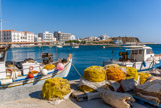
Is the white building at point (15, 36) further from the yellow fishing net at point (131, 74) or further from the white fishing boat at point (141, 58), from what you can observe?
the yellow fishing net at point (131, 74)

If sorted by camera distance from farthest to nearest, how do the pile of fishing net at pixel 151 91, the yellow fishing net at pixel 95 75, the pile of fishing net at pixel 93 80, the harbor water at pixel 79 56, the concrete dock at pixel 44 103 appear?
the harbor water at pixel 79 56 → the yellow fishing net at pixel 95 75 → the pile of fishing net at pixel 93 80 → the concrete dock at pixel 44 103 → the pile of fishing net at pixel 151 91

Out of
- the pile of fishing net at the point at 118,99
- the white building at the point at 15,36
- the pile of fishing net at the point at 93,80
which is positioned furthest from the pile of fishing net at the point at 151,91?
the white building at the point at 15,36

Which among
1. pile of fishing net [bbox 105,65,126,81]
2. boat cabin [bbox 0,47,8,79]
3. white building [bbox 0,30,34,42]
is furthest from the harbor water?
white building [bbox 0,30,34,42]

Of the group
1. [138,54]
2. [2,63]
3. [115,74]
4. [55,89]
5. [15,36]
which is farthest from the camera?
[15,36]

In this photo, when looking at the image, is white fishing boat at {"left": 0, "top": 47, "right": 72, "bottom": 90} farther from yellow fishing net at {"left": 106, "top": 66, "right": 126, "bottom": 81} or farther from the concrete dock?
yellow fishing net at {"left": 106, "top": 66, "right": 126, "bottom": 81}

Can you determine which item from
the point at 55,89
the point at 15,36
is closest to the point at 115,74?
the point at 55,89

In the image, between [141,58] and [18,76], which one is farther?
[141,58]

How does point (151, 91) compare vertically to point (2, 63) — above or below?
below

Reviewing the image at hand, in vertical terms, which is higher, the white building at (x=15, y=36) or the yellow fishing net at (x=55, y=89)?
the white building at (x=15, y=36)

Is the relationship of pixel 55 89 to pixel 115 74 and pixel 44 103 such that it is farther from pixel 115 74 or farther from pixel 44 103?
pixel 115 74

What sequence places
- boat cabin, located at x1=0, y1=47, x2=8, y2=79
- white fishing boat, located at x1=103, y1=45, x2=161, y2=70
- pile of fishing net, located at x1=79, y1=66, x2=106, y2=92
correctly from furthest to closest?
white fishing boat, located at x1=103, y1=45, x2=161, y2=70 < boat cabin, located at x1=0, y1=47, x2=8, y2=79 < pile of fishing net, located at x1=79, y1=66, x2=106, y2=92

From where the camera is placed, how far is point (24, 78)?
24.1 ft

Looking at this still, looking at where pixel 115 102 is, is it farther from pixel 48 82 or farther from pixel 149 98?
pixel 48 82

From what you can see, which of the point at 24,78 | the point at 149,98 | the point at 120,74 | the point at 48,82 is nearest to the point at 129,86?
the point at 120,74
